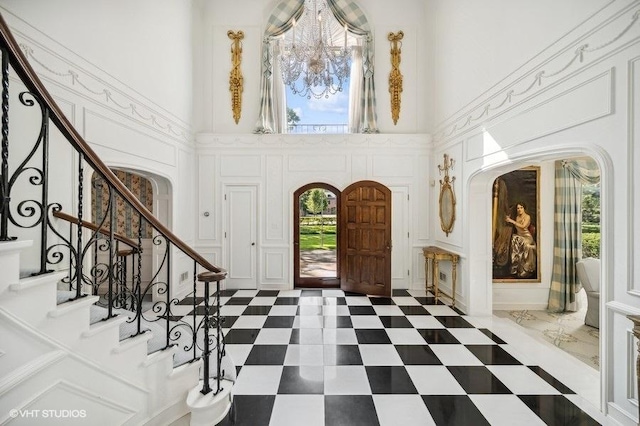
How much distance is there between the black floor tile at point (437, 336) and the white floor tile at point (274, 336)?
183 cm

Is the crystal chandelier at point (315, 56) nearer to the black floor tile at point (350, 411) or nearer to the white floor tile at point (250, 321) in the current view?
the white floor tile at point (250, 321)

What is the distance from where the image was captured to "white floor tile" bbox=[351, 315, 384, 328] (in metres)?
4.17

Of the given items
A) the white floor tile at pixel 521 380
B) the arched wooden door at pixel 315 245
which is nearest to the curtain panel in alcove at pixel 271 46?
the arched wooden door at pixel 315 245

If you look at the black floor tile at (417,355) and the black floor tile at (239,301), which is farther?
the black floor tile at (239,301)

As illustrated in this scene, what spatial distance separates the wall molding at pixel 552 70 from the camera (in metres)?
2.24

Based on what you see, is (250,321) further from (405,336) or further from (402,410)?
(402,410)

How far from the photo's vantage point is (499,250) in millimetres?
5234

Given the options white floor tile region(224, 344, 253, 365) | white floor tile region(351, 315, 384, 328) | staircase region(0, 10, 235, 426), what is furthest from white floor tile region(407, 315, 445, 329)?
staircase region(0, 10, 235, 426)

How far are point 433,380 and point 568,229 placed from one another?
4119 mm

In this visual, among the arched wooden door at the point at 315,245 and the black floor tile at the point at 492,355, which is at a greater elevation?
the arched wooden door at the point at 315,245

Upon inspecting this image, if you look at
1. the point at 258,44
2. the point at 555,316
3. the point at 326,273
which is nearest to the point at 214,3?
the point at 258,44

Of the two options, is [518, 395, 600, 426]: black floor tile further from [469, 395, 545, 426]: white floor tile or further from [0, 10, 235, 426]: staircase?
[0, 10, 235, 426]: staircase

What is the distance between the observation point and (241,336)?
379 cm

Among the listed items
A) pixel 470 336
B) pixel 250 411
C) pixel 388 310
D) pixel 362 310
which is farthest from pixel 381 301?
pixel 250 411
